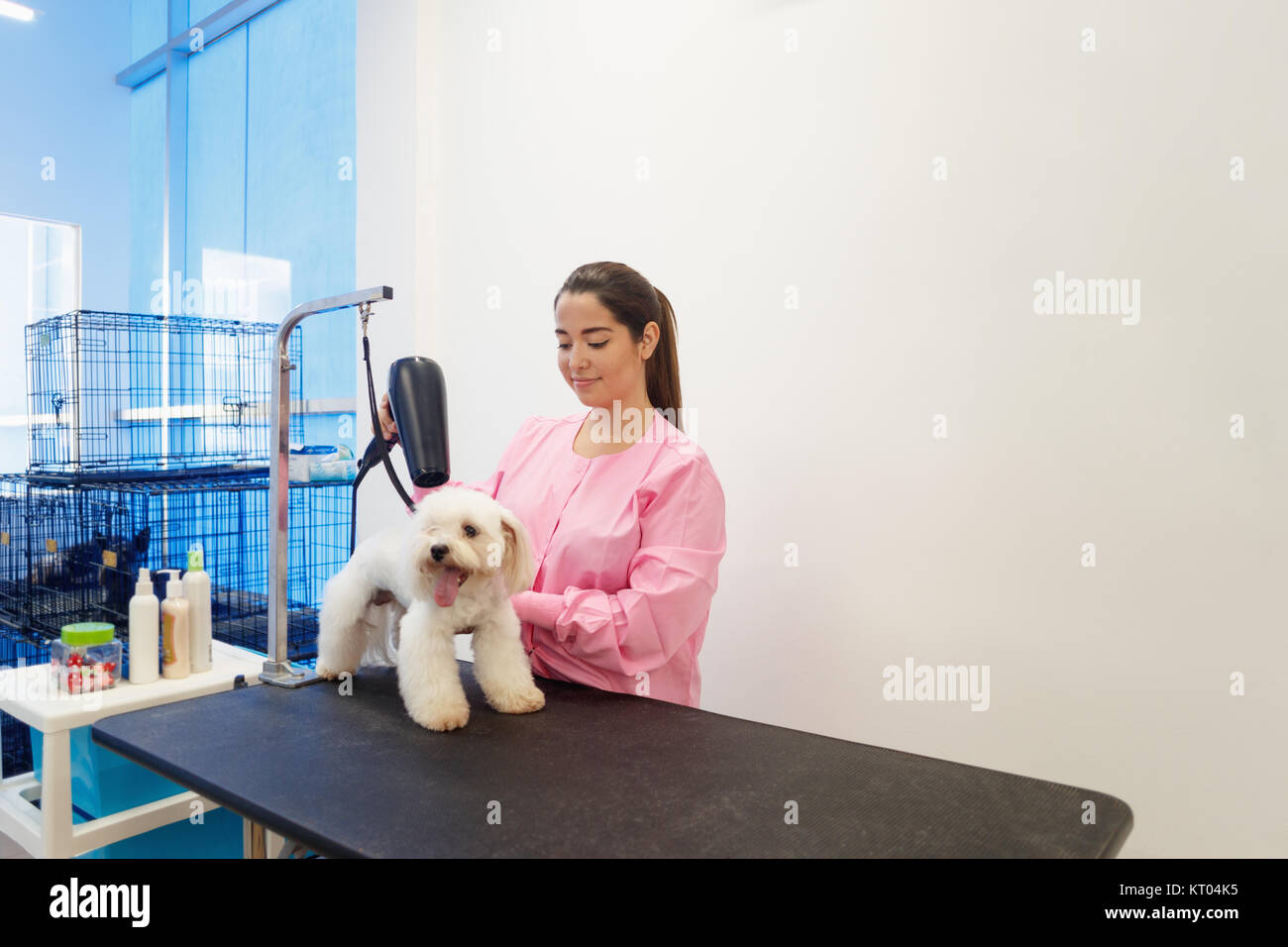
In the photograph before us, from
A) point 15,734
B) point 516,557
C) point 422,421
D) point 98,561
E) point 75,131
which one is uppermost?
point 75,131

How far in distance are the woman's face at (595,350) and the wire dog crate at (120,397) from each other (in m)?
0.87

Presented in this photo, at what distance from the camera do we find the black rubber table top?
0.97m

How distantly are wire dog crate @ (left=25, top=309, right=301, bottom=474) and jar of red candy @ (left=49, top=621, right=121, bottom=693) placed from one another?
64cm

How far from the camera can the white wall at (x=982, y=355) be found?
156 cm

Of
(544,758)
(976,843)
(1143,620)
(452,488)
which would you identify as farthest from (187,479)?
(1143,620)

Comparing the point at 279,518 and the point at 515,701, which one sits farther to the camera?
the point at 279,518

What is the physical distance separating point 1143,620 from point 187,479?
2706mm

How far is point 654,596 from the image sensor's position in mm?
1581

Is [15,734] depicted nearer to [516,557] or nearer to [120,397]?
[120,397]

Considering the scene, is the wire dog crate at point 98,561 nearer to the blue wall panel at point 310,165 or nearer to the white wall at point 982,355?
the blue wall panel at point 310,165

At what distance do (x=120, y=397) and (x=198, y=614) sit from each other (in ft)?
6.41

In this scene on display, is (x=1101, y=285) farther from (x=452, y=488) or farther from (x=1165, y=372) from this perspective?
(x=452, y=488)

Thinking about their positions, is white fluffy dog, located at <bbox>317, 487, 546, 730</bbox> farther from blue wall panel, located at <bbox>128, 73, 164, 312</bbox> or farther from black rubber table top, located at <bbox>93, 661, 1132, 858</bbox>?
blue wall panel, located at <bbox>128, 73, 164, 312</bbox>

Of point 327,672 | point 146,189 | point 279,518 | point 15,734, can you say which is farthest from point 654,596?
point 146,189
